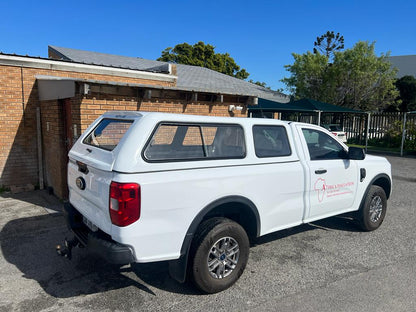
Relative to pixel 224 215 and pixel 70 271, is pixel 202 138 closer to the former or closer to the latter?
pixel 224 215

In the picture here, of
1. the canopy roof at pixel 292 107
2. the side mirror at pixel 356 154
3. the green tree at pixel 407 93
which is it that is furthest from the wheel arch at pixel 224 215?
the green tree at pixel 407 93

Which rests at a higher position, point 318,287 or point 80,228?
point 80,228

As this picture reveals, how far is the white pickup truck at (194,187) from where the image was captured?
2869 millimetres

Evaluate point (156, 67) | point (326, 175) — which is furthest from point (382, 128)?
point (326, 175)

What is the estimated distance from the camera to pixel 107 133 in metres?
3.85

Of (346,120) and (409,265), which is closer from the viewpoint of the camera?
(409,265)

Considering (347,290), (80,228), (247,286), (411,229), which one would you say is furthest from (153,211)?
(411,229)

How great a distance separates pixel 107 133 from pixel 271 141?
200cm

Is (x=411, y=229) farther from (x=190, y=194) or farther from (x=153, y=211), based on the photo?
(x=153, y=211)

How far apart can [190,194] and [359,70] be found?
2501 cm

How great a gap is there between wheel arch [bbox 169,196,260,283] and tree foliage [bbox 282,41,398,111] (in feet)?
78.3

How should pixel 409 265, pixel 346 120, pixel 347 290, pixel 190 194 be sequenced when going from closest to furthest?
pixel 190 194
pixel 347 290
pixel 409 265
pixel 346 120

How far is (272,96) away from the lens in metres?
21.0

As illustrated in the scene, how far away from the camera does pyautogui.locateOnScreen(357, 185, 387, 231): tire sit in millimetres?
5098
